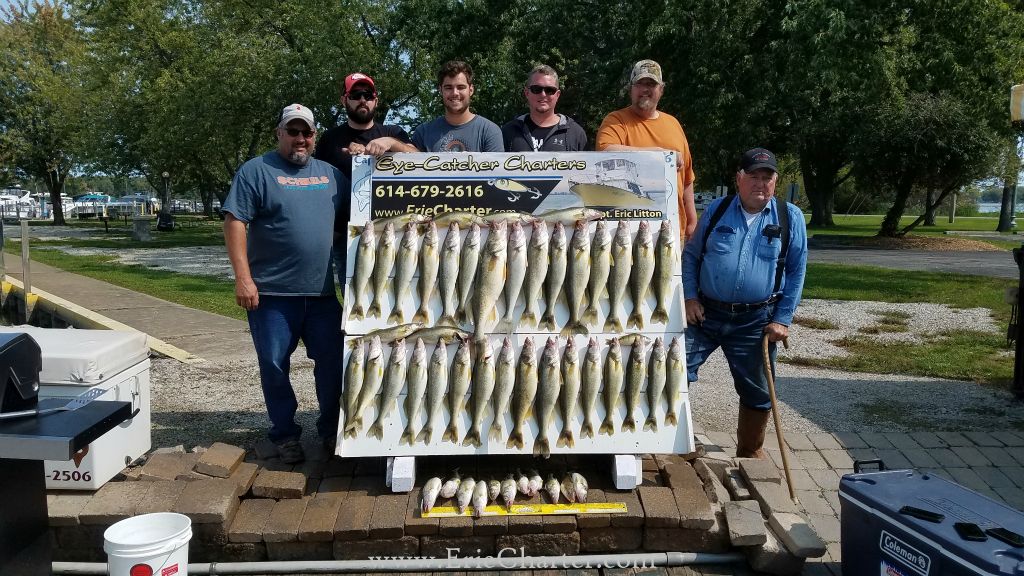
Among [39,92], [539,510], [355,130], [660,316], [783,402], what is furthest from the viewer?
[39,92]

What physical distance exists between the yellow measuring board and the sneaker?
3.70ft

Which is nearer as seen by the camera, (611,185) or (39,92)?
(611,185)

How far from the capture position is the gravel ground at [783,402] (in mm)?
6113

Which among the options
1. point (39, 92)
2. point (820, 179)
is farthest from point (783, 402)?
point (39, 92)

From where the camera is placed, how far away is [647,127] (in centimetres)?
516

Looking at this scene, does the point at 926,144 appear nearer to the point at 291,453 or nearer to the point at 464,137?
the point at 464,137

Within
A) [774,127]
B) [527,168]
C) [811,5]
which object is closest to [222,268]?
[811,5]

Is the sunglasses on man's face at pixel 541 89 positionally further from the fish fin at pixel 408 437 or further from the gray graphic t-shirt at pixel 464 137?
the fish fin at pixel 408 437

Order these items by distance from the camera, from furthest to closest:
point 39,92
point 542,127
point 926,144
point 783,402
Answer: point 39,92
point 926,144
point 783,402
point 542,127

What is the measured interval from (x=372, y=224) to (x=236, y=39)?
17.7m

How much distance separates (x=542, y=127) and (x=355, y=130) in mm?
1340

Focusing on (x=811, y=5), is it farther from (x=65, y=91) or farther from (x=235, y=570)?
(x=65, y=91)

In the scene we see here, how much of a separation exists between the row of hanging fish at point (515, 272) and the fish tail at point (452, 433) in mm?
519

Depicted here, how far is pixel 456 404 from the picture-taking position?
13.4 ft
